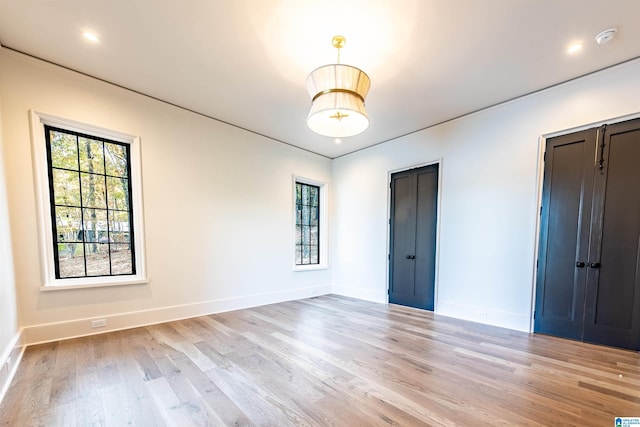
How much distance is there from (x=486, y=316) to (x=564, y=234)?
144 cm

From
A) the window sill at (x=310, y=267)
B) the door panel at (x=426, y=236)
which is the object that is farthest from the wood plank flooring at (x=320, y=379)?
the window sill at (x=310, y=267)

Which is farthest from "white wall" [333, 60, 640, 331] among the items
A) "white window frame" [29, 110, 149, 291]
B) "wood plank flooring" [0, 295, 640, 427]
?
"white window frame" [29, 110, 149, 291]

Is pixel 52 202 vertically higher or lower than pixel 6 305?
higher

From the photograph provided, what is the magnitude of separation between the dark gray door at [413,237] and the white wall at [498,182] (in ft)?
0.66

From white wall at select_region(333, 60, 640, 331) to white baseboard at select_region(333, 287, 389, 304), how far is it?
1036mm

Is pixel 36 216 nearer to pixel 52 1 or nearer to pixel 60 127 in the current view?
pixel 60 127

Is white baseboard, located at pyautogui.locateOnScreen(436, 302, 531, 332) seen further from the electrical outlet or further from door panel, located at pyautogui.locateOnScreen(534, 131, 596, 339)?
the electrical outlet

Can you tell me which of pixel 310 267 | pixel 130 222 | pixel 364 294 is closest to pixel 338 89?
pixel 130 222

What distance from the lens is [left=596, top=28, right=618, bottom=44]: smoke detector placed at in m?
2.21

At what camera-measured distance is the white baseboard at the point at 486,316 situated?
3283 mm

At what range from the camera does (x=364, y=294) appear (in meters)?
5.11

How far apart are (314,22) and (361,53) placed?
0.58 meters

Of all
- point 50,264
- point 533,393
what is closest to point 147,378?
point 50,264

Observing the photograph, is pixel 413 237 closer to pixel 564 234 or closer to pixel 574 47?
pixel 564 234
